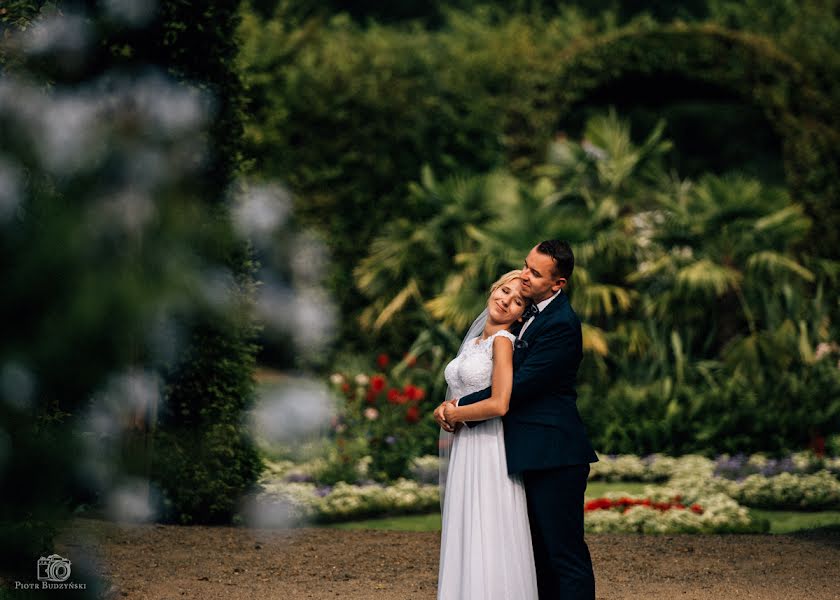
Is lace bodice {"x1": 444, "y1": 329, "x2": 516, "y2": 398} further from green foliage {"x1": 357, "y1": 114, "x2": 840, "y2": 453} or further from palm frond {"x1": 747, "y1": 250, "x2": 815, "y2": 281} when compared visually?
palm frond {"x1": 747, "y1": 250, "x2": 815, "y2": 281}

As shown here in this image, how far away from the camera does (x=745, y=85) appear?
1092cm

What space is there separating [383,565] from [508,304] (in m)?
1.96

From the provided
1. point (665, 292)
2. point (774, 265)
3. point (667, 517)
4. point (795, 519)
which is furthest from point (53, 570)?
point (774, 265)

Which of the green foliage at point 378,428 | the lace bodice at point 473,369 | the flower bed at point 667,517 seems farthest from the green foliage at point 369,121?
the lace bodice at point 473,369

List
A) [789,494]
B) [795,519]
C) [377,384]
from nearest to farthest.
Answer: [795,519], [789,494], [377,384]

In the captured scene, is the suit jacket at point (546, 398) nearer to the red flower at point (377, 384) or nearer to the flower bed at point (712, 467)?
the flower bed at point (712, 467)

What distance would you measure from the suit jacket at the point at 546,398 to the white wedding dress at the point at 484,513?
72 millimetres

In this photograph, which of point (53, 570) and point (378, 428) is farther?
point (378, 428)

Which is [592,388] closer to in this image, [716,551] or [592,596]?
[716,551]

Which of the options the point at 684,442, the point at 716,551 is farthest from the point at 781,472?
the point at 716,551

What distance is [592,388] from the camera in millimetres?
9203

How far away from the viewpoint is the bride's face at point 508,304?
3660mm

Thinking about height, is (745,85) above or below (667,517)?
above

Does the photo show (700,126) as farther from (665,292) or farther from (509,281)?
(509,281)
